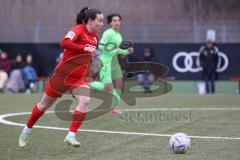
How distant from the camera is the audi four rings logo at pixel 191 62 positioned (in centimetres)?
2467

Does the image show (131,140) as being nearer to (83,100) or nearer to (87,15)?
(83,100)

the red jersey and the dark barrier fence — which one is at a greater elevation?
the red jersey

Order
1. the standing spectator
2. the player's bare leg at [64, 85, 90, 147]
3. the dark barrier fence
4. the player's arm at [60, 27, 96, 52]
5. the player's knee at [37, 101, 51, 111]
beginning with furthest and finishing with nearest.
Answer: the dark barrier fence → the standing spectator → the player's knee at [37, 101, 51, 111] → the player's arm at [60, 27, 96, 52] → the player's bare leg at [64, 85, 90, 147]

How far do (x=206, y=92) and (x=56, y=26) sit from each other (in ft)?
19.1

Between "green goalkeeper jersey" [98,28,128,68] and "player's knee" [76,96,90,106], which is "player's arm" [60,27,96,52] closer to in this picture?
"player's knee" [76,96,90,106]

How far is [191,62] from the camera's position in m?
24.7

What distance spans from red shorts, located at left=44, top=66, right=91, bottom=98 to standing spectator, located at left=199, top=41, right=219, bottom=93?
50.0 ft

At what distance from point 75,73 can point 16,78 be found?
1476cm

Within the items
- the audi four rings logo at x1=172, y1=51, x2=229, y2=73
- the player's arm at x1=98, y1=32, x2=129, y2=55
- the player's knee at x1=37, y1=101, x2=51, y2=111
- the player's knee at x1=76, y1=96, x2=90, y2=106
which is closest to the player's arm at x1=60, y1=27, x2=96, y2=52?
the player's knee at x1=76, y1=96, x2=90, y2=106

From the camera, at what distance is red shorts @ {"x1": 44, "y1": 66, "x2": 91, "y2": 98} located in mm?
8750

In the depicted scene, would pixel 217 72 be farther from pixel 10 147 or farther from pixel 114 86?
pixel 10 147

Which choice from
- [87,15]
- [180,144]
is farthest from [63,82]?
[180,144]

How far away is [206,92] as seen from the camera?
938 inches

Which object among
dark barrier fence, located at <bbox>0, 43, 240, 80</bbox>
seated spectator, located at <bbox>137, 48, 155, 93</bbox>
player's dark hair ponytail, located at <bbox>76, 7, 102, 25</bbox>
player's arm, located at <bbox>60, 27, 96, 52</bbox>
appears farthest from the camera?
dark barrier fence, located at <bbox>0, 43, 240, 80</bbox>
